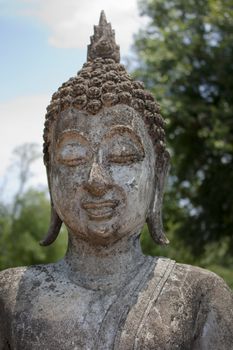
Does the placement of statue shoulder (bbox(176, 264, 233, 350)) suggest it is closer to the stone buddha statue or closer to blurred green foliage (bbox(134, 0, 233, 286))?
the stone buddha statue

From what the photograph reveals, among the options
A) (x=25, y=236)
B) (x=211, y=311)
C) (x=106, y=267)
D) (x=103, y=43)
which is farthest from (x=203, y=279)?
(x=25, y=236)

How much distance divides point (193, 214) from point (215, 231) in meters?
0.74

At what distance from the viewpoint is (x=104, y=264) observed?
449 centimetres

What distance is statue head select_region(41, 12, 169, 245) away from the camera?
4395mm

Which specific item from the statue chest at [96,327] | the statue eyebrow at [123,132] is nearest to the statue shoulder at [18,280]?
the statue chest at [96,327]

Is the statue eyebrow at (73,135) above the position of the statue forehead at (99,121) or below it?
below

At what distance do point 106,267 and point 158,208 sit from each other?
587 millimetres

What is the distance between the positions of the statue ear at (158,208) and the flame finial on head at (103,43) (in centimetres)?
72

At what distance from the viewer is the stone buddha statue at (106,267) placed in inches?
166

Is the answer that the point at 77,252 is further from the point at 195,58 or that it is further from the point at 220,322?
the point at 195,58

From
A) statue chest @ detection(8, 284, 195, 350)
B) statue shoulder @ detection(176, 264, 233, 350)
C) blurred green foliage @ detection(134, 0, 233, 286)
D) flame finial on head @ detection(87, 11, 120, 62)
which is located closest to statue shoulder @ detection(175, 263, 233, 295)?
statue shoulder @ detection(176, 264, 233, 350)

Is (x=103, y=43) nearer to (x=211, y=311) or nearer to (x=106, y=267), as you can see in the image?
(x=106, y=267)

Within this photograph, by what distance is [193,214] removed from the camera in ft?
65.4

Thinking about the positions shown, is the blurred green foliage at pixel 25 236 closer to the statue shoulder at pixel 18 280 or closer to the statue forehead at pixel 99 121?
the statue shoulder at pixel 18 280
